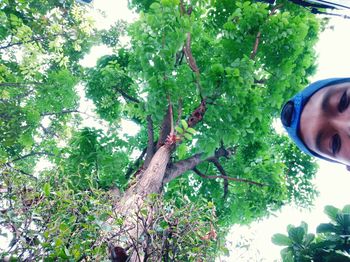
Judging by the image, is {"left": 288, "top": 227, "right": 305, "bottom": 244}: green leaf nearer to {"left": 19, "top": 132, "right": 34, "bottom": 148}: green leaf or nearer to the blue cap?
the blue cap

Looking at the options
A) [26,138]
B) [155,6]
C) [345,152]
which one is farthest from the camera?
[26,138]

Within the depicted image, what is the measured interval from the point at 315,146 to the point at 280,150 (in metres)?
6.84

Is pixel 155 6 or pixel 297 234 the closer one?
pixel 297 234

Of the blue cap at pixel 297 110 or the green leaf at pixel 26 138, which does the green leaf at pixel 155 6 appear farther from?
the green leaf at pixel 26 138

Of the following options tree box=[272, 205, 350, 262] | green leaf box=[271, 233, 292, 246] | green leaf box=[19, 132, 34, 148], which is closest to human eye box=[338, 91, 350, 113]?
tree box=[272, 205, 350, 262]

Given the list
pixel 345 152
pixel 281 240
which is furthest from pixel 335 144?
pixel 281 240

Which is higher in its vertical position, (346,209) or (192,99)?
(192,99)

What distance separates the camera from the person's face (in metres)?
1.97

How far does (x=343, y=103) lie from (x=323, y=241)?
1.47 metres

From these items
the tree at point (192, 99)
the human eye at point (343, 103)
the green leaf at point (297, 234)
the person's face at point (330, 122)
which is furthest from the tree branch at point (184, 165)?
the human eye at point (343, 103)

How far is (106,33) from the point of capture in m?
11.3

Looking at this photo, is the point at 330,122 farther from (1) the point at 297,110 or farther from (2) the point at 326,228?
(2) the point at 326,228

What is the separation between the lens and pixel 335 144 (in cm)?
206

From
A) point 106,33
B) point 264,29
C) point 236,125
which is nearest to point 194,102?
point 236,125
